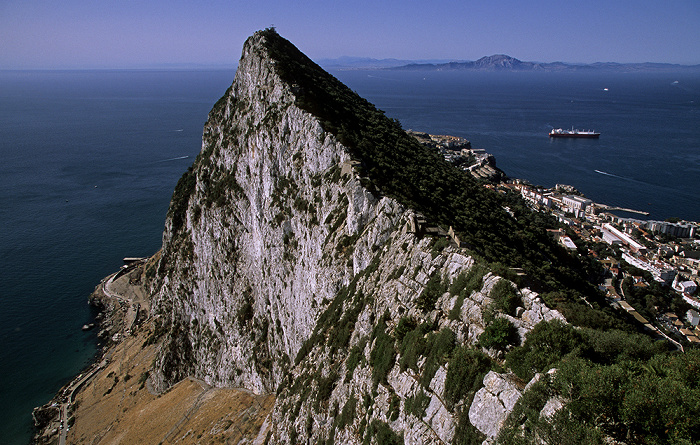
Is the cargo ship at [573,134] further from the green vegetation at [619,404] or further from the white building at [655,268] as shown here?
the green vegetation at [619,404]

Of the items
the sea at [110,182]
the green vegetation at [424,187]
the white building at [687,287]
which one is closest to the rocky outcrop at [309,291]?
the green vegetation at [424,187]

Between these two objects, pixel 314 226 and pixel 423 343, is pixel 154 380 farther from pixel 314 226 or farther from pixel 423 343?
pixel 423 343

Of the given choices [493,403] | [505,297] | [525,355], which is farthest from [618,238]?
[493,403]

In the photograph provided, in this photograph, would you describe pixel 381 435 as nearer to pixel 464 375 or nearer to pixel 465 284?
pixel 464 375

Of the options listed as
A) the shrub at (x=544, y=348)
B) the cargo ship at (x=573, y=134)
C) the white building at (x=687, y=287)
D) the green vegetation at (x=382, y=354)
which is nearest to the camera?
the shrub at (x=544, y=348)

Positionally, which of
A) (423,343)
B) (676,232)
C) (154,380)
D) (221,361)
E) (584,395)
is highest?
(584,395)

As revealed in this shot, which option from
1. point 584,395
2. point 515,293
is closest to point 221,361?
point 515,293

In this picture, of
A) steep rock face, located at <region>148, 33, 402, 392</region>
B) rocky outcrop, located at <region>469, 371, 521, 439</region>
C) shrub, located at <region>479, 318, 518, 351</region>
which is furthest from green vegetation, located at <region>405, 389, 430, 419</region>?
steep rock face, located at <region>148, 33, 402, 392</region>

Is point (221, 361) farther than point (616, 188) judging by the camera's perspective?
No
